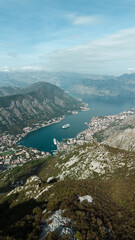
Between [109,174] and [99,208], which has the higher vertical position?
[99,208]

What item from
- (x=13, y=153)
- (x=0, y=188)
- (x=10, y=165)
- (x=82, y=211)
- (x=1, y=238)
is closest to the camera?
(x=1, y=238)

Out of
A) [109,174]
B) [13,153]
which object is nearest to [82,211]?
[109,174]

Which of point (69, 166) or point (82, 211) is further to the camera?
point (69, 166)

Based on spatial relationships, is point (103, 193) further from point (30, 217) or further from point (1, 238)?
point (1, 238)

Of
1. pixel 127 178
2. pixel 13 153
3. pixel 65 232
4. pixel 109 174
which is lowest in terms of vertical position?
pixel 13 153

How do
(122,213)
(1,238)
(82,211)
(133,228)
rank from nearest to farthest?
1. (1,238)
2. (133,228)
3. (82,211)
4. (122,213)

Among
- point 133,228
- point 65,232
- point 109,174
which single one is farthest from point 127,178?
point 65,232

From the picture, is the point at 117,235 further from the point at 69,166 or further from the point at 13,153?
the point at 13,153

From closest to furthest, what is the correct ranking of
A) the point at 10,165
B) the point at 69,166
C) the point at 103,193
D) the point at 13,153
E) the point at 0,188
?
the point at 103,193 → the point at 69,166 → the point at 0,188 → the point at 10,165 → the point at 13,153

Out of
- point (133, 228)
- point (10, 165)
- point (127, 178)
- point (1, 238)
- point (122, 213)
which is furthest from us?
point (10, 165)
